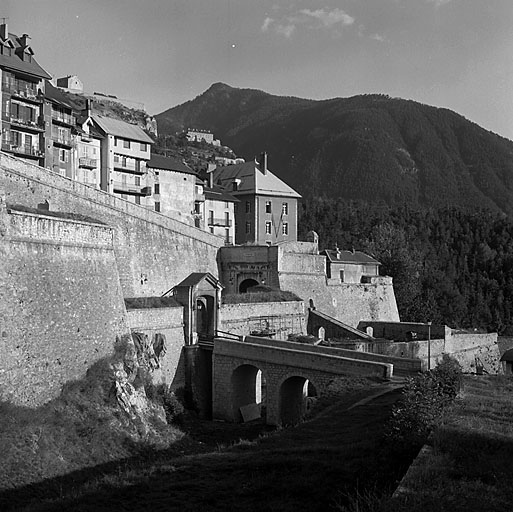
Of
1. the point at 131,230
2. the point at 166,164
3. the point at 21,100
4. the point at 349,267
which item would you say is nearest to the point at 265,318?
the point at 131,230

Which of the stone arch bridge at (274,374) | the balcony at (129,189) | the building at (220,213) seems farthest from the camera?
the building at (220,213)

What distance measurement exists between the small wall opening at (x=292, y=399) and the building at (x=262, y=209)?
26.2 m

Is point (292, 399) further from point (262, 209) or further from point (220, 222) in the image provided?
point (262, 209)

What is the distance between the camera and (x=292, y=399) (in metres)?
31.9

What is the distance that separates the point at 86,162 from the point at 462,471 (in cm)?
3996

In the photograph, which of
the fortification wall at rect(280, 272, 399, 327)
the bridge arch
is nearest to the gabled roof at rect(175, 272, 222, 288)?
the bridge arch

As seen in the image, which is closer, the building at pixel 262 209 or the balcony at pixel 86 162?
the balcony at pixel 86 162

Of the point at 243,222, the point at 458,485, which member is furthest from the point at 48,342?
the point at 243,222

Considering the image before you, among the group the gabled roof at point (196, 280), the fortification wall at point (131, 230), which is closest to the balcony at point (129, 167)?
the fortification wall at point (131, 230)

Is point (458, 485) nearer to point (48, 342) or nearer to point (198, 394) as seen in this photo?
point (48, 342)

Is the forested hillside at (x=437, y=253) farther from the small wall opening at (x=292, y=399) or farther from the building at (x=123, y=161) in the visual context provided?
the small wall opening at (x=292, y=399)

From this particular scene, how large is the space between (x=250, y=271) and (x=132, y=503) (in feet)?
97.8

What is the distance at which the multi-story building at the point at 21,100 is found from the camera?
129 feet

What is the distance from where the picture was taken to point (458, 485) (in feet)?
35.7
